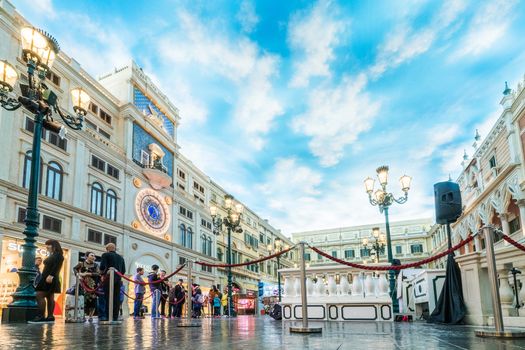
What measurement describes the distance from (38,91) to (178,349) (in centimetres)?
791

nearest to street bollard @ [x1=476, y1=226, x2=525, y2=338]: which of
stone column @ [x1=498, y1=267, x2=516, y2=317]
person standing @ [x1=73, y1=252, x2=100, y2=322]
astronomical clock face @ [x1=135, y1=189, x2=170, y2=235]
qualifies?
stone column @ [x1=498, y1=267, x2=516, y2=317]

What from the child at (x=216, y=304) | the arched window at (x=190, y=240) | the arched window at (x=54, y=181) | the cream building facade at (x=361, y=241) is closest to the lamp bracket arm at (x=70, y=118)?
the arched window at (x=54, y=181)

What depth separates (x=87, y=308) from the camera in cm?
1110

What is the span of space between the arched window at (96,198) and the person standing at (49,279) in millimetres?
15581

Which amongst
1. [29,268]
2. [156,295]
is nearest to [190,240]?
[156,295]

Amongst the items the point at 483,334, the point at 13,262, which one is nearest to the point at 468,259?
the point at 483,334

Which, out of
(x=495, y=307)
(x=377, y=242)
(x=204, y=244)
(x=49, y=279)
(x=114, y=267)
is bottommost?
(x=495, y=307)

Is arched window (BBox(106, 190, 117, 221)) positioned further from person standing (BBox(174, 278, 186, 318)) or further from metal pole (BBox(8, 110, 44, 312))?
metal pole (BBox(8, 110, 44, 312))

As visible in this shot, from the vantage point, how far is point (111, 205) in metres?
25.0

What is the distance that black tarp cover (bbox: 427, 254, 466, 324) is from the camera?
7.65m

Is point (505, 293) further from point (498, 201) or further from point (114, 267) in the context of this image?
point (498, 201)

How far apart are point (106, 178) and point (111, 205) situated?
5.60 feet

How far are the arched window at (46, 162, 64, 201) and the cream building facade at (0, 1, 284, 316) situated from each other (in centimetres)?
5

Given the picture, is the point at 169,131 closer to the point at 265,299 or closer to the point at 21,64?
the point at 21,64
